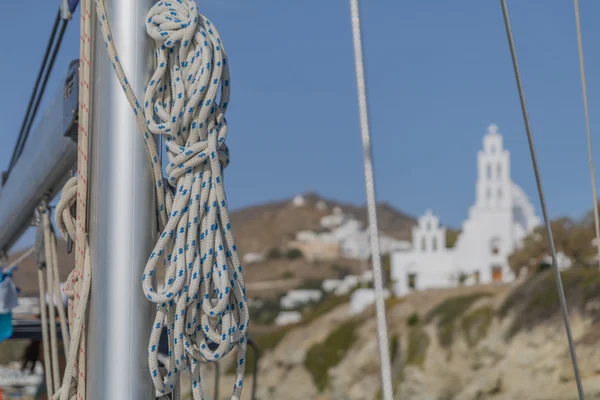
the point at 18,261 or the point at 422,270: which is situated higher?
the point at 422,270

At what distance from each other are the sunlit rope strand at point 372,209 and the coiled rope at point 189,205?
0.18 meters

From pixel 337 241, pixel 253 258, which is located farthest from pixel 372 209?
pixel 337 241

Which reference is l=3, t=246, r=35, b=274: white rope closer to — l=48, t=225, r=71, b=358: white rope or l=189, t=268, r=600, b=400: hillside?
l=48, t=225, r=71, b=358: white rope

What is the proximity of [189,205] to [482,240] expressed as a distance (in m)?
38.3

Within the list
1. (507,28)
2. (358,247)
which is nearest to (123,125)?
(507,28)

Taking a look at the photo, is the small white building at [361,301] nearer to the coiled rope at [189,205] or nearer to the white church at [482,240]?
the white church at [482,240]

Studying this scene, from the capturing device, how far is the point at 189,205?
1.13 m

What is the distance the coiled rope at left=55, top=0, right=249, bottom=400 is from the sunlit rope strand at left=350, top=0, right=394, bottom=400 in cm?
18

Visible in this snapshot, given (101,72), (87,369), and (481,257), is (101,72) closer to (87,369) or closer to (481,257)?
(87,369)

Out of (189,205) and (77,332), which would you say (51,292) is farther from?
(189,205)

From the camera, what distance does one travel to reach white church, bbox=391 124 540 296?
125 feet

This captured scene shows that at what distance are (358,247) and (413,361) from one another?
31739 millimetres

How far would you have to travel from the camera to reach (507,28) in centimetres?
168

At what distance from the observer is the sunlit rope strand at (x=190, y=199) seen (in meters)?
1.12
